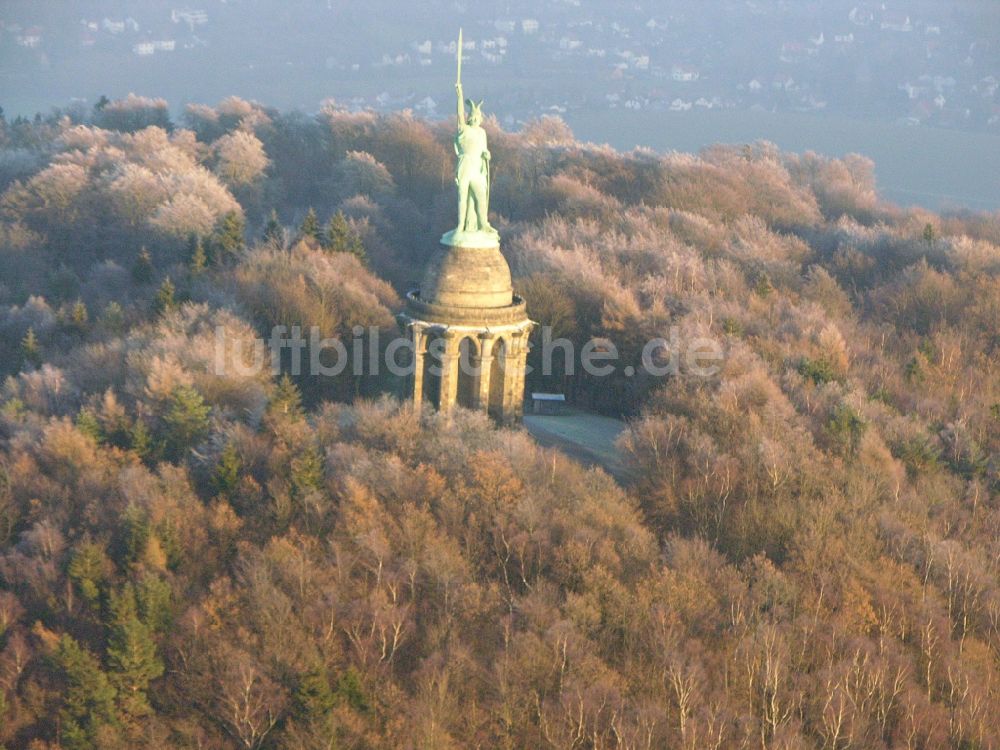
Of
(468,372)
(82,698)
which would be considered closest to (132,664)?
(82,698)

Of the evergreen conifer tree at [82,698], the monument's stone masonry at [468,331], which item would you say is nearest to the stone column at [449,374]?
the monument's stone masonry at [468,331]

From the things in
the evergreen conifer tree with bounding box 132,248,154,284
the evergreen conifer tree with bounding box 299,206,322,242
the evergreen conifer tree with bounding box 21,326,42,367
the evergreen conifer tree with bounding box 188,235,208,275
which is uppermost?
the evergreen conifer tree with bounding box 299,206,322,242

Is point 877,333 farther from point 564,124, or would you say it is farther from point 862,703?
point 564,124

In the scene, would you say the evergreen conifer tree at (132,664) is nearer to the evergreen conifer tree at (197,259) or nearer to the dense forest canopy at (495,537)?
the dense forest canopy at (495,537)

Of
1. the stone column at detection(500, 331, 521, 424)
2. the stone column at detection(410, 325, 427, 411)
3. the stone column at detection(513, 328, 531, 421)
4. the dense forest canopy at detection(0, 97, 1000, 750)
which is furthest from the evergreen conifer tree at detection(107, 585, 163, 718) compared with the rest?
the stone column at detection(513, 328, 531, 421)

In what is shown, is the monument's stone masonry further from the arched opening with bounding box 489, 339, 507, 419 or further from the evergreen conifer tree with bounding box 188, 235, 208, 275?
the evergreen conifer tree with bounding box 188, 235, 208, 275

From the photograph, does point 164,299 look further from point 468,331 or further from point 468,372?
point 468,331
